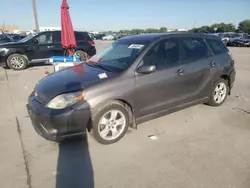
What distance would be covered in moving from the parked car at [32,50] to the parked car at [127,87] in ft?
20.7

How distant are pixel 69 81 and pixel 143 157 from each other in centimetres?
161

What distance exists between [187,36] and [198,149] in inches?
87.2

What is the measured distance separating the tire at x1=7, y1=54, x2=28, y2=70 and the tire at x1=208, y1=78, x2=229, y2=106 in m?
8.63

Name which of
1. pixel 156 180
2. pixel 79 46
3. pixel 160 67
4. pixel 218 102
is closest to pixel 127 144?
pixel 156 180

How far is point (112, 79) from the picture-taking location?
3385mm

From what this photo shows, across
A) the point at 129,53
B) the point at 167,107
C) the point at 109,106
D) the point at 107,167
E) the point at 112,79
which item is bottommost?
the point at 107,167

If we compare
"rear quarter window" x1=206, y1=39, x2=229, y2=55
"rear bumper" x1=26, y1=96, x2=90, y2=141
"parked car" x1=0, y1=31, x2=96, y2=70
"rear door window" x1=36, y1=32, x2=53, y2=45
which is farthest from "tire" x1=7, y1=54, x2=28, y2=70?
"rear quarter window" x1=206, y1=39, x2=229, y2=55

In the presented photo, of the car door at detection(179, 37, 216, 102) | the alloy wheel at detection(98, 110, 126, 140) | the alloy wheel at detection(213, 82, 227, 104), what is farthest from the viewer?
the alloy wheel at detection(213, 82, 227, 104)

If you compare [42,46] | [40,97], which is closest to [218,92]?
[40,97]

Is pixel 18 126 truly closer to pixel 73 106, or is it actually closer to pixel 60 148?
pixel 60 148

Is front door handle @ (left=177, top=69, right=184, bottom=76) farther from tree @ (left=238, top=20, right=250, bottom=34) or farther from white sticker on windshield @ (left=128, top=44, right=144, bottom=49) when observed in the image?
tree @ (left=238, top=20, right=250, bottom=34)

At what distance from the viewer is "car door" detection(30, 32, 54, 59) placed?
10.3 meters

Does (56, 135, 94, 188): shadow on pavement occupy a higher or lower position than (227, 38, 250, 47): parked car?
higher

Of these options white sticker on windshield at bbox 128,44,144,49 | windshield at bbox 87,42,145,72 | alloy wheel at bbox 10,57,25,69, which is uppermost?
white sticker on windshield at bbox 128,44,144,49
